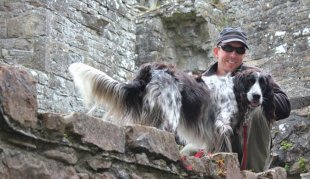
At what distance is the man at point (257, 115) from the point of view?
4516 mm

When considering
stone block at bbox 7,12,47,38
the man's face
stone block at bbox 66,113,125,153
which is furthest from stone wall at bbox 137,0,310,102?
stone block at bbox 66,113,125,153

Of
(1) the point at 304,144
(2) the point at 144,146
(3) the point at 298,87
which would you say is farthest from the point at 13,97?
(3) the point at 298,87

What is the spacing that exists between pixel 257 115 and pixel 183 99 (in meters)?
0.56

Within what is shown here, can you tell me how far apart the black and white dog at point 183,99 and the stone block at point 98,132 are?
121cm

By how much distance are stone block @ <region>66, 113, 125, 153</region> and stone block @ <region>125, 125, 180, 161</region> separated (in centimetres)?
7

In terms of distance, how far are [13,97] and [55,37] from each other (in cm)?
487

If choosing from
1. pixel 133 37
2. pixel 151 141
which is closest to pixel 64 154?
pixel 151 141

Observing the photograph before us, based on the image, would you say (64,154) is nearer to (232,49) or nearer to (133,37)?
(232,49)

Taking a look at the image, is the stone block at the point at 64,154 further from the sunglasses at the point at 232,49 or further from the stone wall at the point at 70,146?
the sunglasses at the point at 232,49

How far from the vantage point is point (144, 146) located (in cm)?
307

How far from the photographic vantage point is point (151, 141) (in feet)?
10.3

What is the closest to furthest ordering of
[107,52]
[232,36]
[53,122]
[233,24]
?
[53,122] → [232,36] → [107,52] → [233,24]

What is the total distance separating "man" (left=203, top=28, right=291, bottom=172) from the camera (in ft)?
14.8

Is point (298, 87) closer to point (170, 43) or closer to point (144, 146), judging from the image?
point (170, 43)
